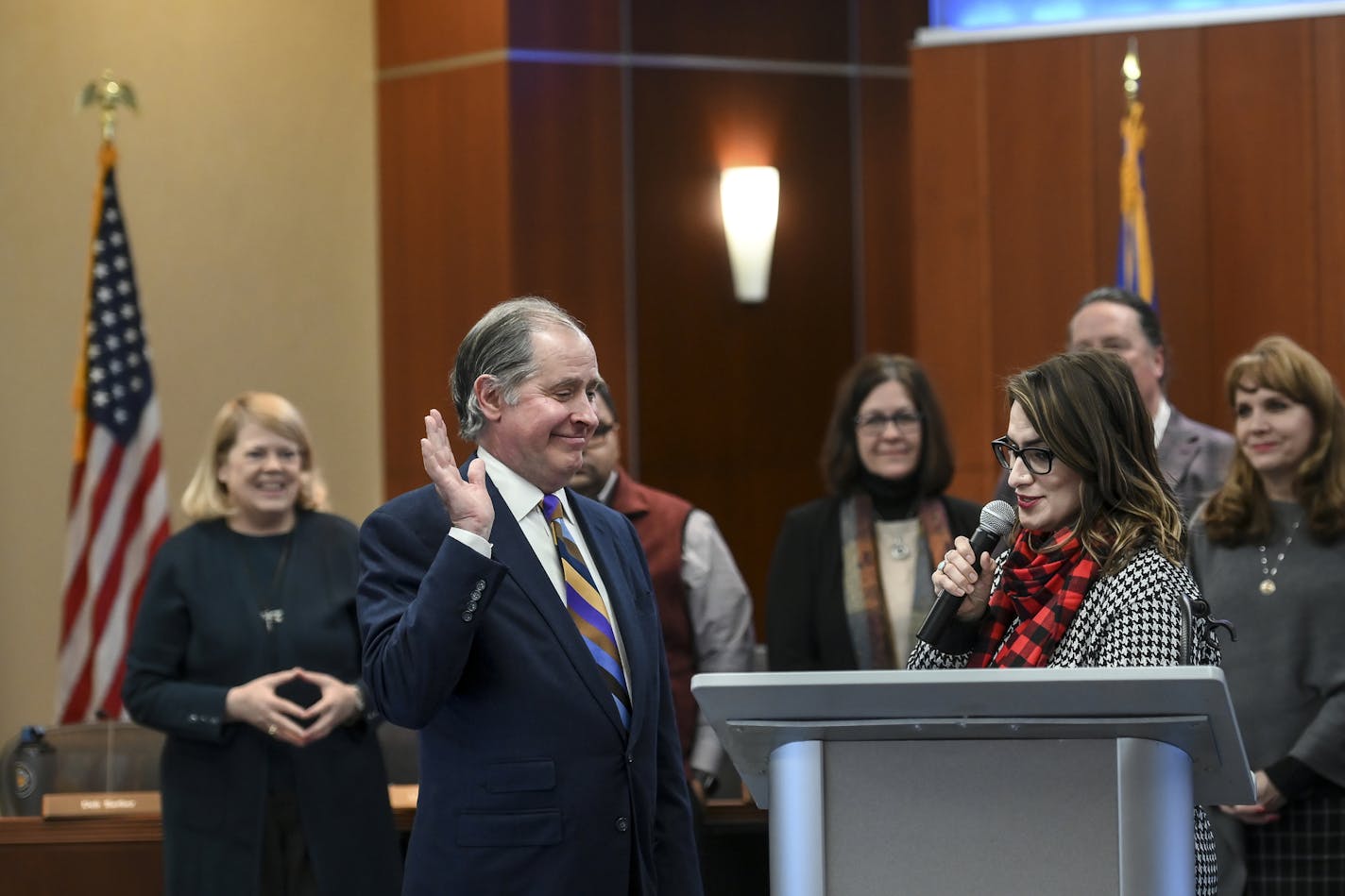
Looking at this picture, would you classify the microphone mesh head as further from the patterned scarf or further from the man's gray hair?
the patterned scarf

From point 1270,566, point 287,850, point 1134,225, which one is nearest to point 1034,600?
point 1270,566

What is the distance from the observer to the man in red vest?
428 centimetres

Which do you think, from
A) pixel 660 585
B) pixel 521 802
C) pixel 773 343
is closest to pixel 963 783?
pixel 521 802

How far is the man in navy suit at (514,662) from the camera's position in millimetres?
2441

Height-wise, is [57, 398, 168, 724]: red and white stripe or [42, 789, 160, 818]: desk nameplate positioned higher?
[57, 398, 168, 724]: red and white stripe

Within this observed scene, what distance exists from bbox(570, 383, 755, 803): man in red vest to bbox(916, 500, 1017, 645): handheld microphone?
1.87 metres

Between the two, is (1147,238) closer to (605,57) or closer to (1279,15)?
(1279,15)

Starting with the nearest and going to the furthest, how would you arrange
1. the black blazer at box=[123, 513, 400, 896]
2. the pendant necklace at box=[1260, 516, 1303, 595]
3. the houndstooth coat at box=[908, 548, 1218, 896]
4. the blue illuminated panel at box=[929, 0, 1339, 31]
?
the houndstooth coat at box=[908, 548, 1218, 896] < the pendant necklace at box=[1260, 516, 1303, 595] < the black blazer at box=[123, 513, 400, 896] < the blue illuminated panel at box=[929, 0, 1339, 31]

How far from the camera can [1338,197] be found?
6.39m

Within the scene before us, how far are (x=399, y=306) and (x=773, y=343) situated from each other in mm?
1626

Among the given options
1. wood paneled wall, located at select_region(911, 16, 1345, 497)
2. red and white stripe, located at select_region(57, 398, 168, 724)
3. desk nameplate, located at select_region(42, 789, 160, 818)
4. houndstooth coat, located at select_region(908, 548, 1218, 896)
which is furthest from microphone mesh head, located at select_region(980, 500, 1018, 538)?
red and white stripe, located at select_region(57, 398, 168, 724)

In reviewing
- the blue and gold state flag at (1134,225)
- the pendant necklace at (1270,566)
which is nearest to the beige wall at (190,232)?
the blue and gold state flag at (1134,225)

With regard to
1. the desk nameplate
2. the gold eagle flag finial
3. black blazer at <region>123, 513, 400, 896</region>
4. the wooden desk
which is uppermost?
the gold eagle flag finial

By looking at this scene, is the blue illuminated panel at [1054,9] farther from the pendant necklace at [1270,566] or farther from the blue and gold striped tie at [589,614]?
the blue and gold striped tie at [589,614]
